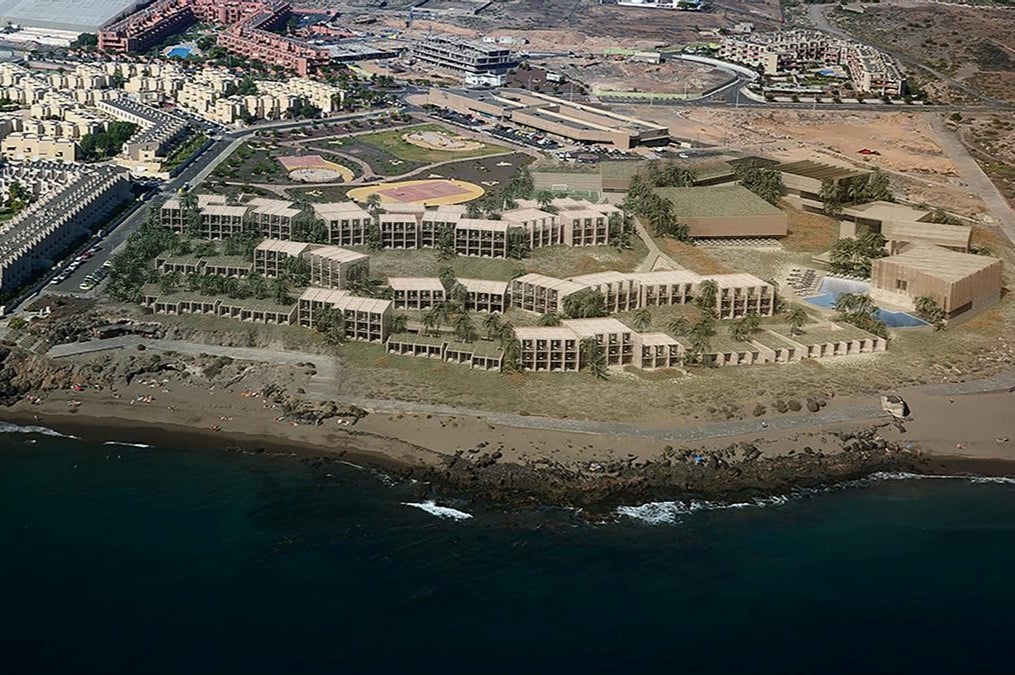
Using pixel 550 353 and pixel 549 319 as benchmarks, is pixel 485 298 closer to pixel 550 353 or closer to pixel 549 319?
pixel 549 319

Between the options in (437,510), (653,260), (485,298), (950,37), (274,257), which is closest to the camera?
(437,510)

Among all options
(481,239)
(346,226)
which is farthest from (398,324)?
(346,226)

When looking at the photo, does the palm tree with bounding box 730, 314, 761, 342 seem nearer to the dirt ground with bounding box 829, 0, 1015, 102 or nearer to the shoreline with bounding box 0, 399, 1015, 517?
the shoreline with bounding box 0, 399, 1015, 517

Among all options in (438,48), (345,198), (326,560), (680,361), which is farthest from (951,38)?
(326,560)

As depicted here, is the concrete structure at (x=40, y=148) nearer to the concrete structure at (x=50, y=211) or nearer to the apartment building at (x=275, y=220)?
the concrete structure at (x=50, y=211)

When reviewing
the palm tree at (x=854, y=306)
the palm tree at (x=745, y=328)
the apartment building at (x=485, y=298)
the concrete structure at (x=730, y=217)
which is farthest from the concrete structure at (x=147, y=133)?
the palm tree at (x=854, y=306)

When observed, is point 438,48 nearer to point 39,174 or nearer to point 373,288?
point 39,174

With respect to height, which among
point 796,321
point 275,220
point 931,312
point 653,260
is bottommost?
point 796,321
